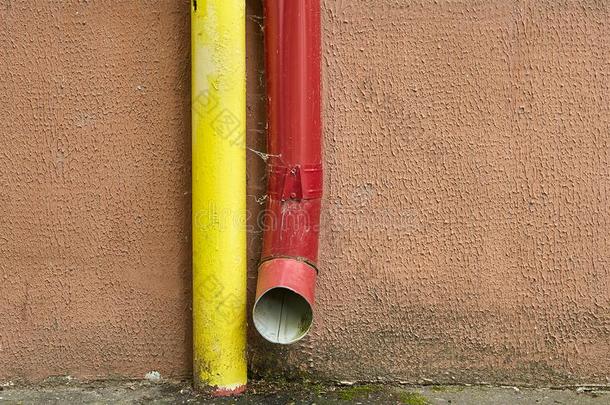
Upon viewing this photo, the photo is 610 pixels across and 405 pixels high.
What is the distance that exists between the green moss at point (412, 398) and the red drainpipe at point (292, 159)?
47 centimetres

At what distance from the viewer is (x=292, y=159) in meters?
2.57

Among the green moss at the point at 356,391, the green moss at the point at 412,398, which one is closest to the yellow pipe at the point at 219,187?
the green moss at the point at 356,391

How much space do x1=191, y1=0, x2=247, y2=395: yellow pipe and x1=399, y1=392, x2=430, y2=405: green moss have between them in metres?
0.62

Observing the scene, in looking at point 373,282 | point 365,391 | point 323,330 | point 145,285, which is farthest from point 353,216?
point 145,285

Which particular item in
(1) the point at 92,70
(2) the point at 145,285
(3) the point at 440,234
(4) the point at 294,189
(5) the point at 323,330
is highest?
(1) the point at 92,70

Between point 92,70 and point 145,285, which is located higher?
point 92,70

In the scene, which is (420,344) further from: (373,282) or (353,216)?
(353,216)

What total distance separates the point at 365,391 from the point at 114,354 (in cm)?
98

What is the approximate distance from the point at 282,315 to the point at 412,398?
57 centimetres

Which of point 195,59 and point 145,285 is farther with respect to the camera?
point 145,285

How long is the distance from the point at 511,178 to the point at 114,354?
167 centimetres

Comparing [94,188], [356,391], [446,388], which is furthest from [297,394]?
[94,188]

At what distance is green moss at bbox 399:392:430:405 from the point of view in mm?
2631

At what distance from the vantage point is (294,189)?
2.58m
